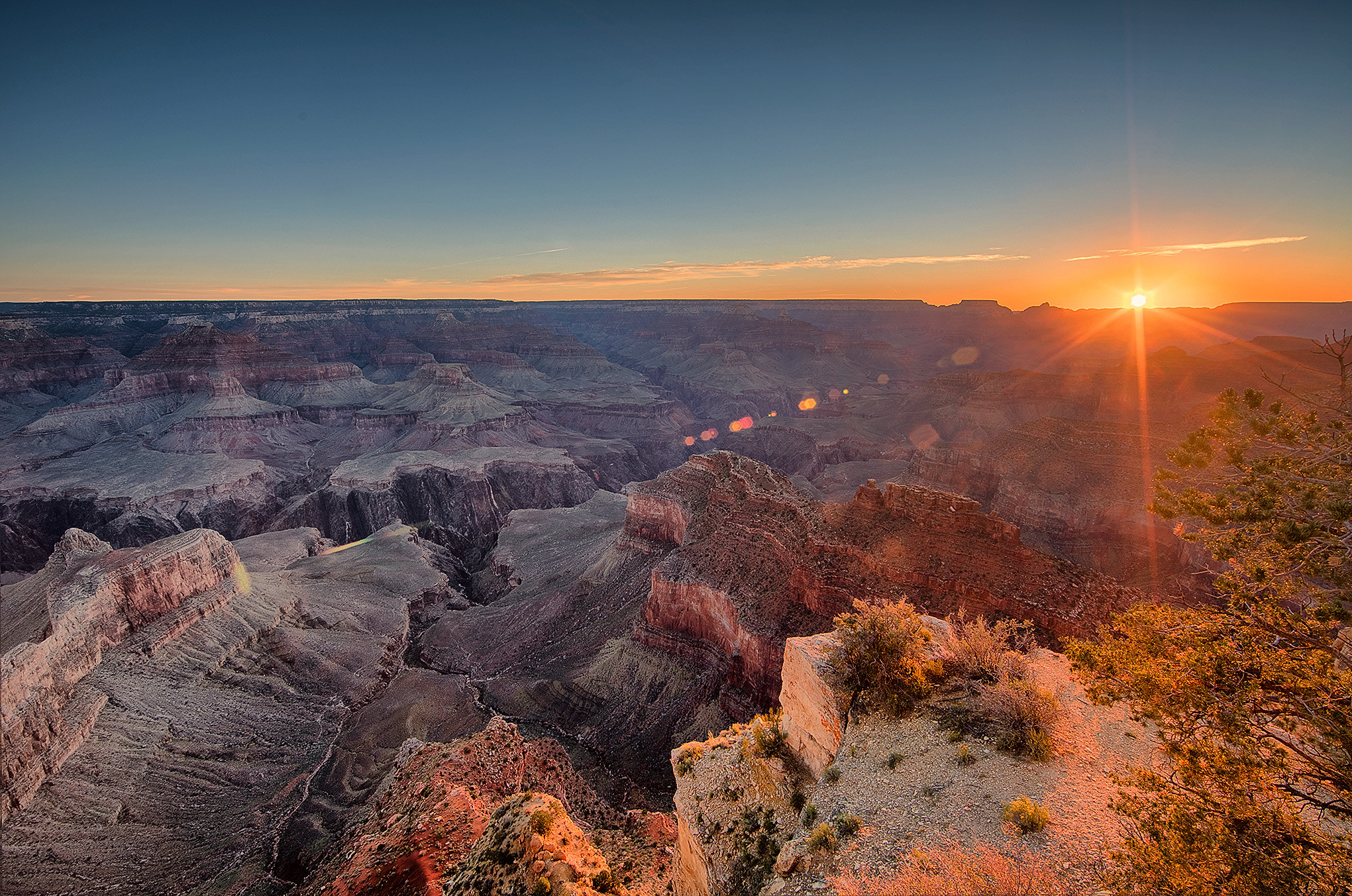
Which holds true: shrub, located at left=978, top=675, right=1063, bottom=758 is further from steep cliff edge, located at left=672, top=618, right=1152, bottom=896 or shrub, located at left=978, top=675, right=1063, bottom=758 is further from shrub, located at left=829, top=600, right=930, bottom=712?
shrub, located at left=829, top=600, right=930, bottom=712

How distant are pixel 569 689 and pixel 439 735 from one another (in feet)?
21.9

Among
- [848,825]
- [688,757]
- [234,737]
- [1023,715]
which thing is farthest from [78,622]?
[1023,715]

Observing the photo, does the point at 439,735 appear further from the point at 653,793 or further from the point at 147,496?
the point at 147,496

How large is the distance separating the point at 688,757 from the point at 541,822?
3.49 m

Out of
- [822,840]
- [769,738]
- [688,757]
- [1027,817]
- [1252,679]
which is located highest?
[1252,679]

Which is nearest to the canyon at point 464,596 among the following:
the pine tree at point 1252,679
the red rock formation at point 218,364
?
the red rock formation at point 218,364

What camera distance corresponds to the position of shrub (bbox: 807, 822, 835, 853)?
9172mm

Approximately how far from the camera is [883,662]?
12.5 metres

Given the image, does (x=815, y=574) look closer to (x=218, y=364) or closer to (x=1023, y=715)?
(x=1023, y=715)

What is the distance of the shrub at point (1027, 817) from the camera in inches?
336

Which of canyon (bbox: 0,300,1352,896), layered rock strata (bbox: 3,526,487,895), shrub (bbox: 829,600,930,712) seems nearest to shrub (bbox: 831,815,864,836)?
canyon (bbox: 0,300,1352,896)

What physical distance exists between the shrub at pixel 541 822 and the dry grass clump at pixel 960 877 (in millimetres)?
6699

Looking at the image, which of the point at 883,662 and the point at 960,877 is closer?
the point at 960,877

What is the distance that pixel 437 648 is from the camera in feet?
126
